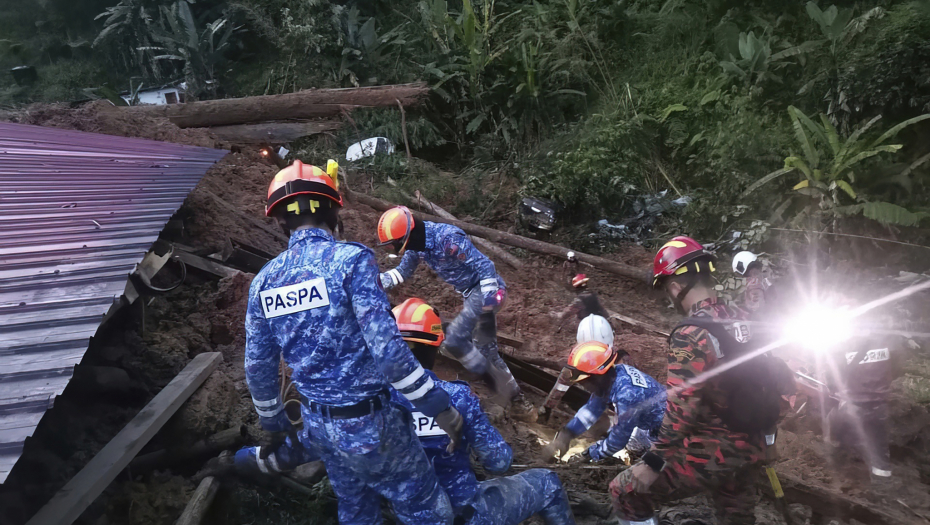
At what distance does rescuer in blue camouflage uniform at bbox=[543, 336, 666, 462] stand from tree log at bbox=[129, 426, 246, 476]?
2429 millimetres

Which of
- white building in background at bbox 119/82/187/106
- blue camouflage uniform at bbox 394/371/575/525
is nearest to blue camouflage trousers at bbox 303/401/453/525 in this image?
blue camouflage uniform at bbox 394/371/575/525

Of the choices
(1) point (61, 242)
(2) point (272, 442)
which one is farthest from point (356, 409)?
(1) point (61, 242)

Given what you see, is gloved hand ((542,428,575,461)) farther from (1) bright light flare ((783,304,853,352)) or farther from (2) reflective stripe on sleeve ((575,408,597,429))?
(1) bright light flare ((783,304,853,352))

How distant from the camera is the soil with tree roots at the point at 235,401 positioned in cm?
369

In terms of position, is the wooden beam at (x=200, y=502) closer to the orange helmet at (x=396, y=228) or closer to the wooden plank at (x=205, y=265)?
the orange helmet at (x=396, y=228)

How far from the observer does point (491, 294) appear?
18.8 ft

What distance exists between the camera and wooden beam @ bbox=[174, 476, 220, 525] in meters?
3.49

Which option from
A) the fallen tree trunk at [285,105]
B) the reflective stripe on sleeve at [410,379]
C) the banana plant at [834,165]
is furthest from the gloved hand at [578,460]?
the fallen tree trunk at [285,105]

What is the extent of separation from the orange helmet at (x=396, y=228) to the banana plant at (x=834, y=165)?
258 inches

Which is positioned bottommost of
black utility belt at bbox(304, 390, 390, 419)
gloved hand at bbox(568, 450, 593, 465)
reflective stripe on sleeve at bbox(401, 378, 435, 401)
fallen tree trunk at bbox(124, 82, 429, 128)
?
gloved hand at bbox(568, 450, 593, 465)

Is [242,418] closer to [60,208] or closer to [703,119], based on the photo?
[60,208]

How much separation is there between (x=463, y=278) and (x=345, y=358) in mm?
3040

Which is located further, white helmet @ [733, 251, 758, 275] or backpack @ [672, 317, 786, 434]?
white helmet @ [733, 251, 758, 275]

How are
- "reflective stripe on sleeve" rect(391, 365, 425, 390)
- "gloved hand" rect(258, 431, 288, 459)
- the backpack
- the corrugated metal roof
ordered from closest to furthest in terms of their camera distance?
the corrugated metal roof
"reflective stripe on sleeve" rect(391, 365, 425, 390)
the backpack
"gloved hand" rect(258, 431, 288, 459)
